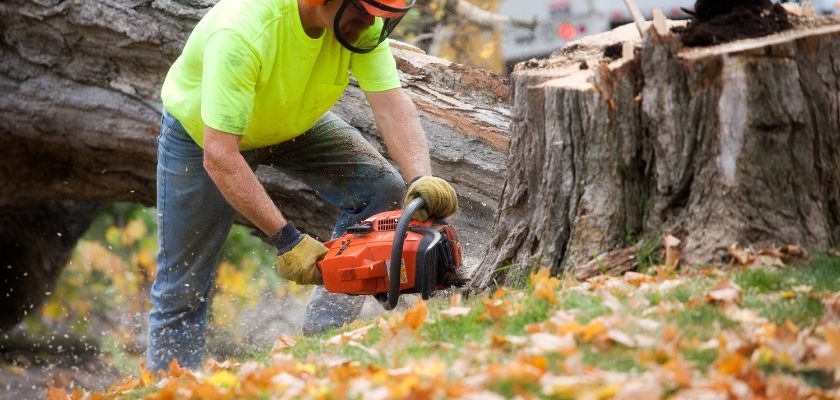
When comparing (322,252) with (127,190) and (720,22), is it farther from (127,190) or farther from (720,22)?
(127,190)

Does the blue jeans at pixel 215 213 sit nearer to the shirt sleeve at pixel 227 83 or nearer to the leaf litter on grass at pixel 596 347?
the shirt sleeve at pixel 227 83

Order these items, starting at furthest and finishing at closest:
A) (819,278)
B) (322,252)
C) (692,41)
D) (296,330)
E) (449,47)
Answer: (449,47)
(296,330)
(322,252)
(692,41)
(819,278)

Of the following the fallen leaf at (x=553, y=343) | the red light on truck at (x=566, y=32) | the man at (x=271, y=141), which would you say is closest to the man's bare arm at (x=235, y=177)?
the man at (x=271, y=141)

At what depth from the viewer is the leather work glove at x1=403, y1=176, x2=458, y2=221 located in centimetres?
409

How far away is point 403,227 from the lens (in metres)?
3.89

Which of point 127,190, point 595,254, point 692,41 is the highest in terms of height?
point 692,41

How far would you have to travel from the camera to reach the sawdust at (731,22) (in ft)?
11.5

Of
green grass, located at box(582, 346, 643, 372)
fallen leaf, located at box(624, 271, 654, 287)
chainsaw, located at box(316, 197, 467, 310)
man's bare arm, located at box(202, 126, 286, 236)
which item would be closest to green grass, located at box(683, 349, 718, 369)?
green grass, located at box(582, 346, 643, 372)

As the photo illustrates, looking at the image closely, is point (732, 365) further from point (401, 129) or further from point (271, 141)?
point (271, 141)

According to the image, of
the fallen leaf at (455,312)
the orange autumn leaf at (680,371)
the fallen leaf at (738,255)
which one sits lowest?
the fallen leaf at (455,312)

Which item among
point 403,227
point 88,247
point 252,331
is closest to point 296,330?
point 252,331

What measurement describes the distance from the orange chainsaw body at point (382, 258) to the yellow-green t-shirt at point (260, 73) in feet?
2.23

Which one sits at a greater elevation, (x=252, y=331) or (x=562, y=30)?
(x=562, y=30)

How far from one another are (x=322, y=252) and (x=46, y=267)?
16.2 feet
